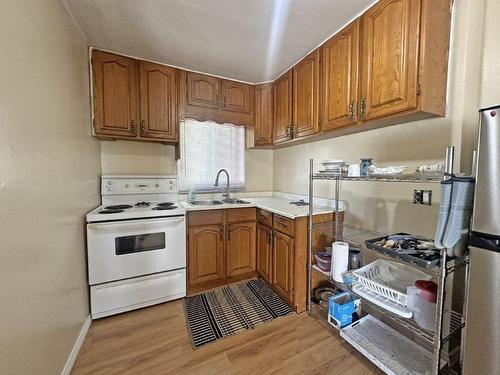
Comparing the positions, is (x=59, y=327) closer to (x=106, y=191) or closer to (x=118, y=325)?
(x=118, y=325)

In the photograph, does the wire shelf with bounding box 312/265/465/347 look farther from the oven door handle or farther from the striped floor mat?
the oven door handle

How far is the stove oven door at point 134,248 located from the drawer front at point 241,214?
48 centimetres

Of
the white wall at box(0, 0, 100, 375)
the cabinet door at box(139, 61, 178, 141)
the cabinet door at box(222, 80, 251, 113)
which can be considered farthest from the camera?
the cabinet door at box(222, 80, 251, 113)

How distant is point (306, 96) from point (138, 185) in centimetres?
197

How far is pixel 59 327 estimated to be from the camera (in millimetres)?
1233

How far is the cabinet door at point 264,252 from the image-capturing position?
7.18 feet

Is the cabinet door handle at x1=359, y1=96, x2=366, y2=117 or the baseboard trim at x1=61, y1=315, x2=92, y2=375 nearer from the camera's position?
the baseboard trim at x1=61, y1=315, x2=92, y2=375

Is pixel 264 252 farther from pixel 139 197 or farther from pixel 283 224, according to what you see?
pixel 139 197

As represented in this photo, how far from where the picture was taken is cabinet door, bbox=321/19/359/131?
155 cm

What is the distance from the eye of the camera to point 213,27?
5.37 ft

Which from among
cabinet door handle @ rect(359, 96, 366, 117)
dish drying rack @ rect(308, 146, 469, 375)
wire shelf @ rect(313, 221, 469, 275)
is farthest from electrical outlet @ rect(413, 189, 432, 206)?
cabinet door handle @ rect(359, 96, 366, 117)

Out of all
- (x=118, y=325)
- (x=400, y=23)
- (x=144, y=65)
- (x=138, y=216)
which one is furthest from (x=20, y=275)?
(x=400, y=23)

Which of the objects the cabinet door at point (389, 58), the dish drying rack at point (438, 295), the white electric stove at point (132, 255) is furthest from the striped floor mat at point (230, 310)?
the cabinet door at point (389, 58)

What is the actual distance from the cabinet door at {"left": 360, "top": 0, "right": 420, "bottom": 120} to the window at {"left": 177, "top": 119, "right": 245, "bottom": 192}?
167 centimetres
